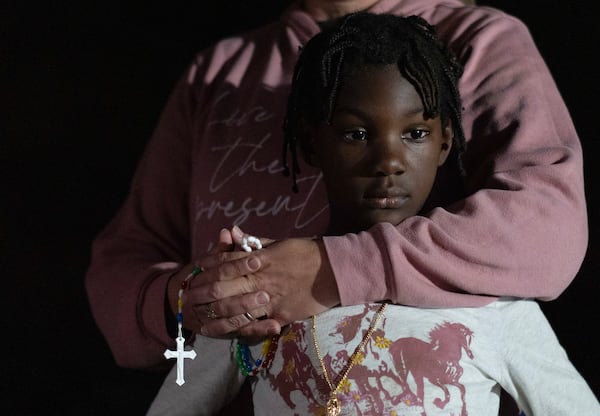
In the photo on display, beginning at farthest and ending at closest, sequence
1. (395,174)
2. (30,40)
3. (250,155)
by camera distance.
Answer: (30,40) < (250,155) < (395,174)

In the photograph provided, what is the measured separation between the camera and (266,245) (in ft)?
3.92

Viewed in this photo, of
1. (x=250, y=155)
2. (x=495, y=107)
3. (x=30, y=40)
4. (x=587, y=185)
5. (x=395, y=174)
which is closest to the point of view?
(x=395, y=174)

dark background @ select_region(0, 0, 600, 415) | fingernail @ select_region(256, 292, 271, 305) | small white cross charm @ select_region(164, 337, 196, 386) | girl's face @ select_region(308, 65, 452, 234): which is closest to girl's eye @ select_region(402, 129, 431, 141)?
girl's face @ select_region(308, 65, 452, 234)

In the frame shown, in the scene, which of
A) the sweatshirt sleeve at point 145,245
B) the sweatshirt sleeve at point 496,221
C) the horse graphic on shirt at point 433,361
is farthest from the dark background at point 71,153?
the horse graphic on shirt at point 433,361

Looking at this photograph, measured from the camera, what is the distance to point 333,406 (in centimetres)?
111

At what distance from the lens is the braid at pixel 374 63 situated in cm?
116

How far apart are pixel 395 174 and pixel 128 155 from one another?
0.94 meters

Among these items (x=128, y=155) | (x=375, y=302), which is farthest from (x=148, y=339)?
(x=128, y=155)

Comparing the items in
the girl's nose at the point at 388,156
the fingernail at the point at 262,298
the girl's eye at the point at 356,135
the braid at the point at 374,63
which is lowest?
the fingernail at the point at 262,298

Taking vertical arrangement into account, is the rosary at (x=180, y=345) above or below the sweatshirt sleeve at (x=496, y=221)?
below

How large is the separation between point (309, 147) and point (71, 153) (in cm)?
80

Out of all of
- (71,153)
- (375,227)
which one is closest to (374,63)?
(375,227)

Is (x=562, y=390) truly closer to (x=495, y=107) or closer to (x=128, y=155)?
(x=495, y=107)

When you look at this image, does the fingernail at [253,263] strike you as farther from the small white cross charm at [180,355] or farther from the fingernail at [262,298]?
the small white cross charm at [180,355]
